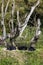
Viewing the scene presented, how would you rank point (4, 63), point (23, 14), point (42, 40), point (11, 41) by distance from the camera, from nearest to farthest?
1. point (4, 63)
2. point (11, 41)
3. point (42, 40)
4. point (23, 14)

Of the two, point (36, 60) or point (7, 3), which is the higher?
point (7, 3)

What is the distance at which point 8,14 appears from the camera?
59.8 ft

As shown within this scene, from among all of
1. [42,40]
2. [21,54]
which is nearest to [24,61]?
[21,54]

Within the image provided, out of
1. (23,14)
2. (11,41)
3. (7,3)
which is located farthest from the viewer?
(23,14)

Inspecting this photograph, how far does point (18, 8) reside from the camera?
1792cm

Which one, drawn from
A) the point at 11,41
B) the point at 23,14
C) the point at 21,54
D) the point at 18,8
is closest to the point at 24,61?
the point at 21,54

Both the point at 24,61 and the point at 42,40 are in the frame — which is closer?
the point at 24,61

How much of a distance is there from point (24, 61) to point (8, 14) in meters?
7.73

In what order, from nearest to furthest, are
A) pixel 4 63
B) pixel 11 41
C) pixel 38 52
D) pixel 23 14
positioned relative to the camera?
pixel 4 63
pixel 38 52
pixel 11 41
pixel 23 14

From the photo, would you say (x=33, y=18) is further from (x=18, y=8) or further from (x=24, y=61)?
(x=24, y=61)

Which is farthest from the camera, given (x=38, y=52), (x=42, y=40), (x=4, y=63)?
(x=42, y=40)

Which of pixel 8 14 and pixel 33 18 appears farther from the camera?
pixel 33 18

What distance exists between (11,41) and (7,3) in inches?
224

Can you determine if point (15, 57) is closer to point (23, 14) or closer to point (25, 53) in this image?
point (25, 53)
